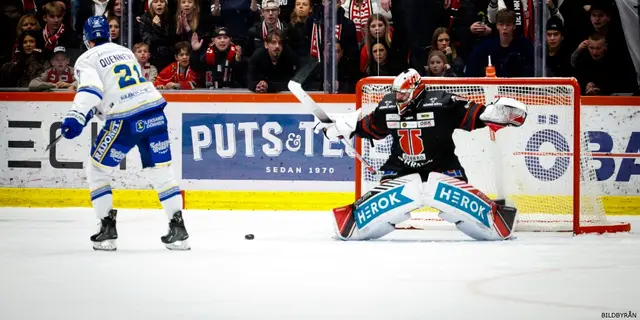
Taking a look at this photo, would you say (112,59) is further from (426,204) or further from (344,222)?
(426,204)

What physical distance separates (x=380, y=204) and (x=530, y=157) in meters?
1.65

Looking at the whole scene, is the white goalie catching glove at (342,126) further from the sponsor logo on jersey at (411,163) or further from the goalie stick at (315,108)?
the sponsor logo on jersey at (411,163)

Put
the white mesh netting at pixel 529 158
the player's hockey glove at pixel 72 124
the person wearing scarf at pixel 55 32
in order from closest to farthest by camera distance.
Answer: the player's hockey glove at pixel 72 124
the white mesh netting at pixel 529 158
the person wearing scarf at pixel 55 32

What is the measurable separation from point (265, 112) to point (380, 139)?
2.02m

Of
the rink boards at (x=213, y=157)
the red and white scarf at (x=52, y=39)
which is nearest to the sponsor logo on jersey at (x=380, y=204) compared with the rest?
the rink boards at (x=213, y=157)

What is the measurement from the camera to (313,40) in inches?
382

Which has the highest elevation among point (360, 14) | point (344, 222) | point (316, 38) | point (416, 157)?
point (360, 14)

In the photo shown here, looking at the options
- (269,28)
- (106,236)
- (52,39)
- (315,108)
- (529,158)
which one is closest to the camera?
(106,236)

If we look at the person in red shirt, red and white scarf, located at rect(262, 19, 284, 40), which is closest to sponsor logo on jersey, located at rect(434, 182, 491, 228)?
red and white scarf, located at rect(262, 19, 284, 40)

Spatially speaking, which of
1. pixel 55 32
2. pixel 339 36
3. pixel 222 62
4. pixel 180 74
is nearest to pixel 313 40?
pixel 339 36

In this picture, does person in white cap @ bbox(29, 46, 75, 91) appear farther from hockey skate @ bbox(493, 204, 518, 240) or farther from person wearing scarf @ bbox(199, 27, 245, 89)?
hockey skate @ bbox(493, 204, 518, 240)

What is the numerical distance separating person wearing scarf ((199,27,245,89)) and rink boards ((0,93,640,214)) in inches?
4.9

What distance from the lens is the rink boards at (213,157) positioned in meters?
9.80

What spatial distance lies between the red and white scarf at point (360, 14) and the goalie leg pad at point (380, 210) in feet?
7.87
